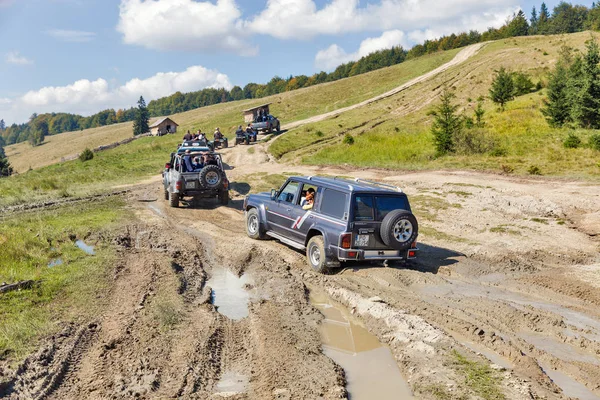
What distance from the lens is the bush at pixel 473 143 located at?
26406 millimetres

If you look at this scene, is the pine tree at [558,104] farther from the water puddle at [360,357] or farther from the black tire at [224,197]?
the water puddle at [360,357]

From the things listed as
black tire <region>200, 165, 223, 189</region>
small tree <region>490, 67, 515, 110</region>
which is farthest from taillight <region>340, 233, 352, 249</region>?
small tree <region>490, 67, 515, 110</region>

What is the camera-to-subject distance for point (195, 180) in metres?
17.8

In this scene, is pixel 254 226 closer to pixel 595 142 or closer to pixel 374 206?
pixel 374 206

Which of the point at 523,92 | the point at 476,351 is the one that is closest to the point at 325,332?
the point at 476,351

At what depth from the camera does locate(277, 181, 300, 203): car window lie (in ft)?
37.4

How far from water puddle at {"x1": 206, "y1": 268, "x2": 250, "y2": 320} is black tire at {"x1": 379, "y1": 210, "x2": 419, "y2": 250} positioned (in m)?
2.81

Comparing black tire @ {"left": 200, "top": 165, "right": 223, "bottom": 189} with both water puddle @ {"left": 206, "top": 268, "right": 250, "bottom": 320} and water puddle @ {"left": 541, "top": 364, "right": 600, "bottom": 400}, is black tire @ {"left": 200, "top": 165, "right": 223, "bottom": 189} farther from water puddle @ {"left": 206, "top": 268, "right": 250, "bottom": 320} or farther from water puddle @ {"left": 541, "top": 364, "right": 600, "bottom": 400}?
water puddle @ {"left": 541, "top": 364, "right": 600, "bottom": 400}

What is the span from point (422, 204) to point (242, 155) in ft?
62.2

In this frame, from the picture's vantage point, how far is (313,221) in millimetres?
10375

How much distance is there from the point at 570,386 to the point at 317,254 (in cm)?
540

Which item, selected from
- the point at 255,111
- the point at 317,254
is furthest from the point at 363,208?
the point at 255,111

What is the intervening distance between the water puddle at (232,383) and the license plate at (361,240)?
4.43 metres

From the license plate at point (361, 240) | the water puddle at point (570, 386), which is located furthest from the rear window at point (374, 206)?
the water puddle at point (570, 386)
